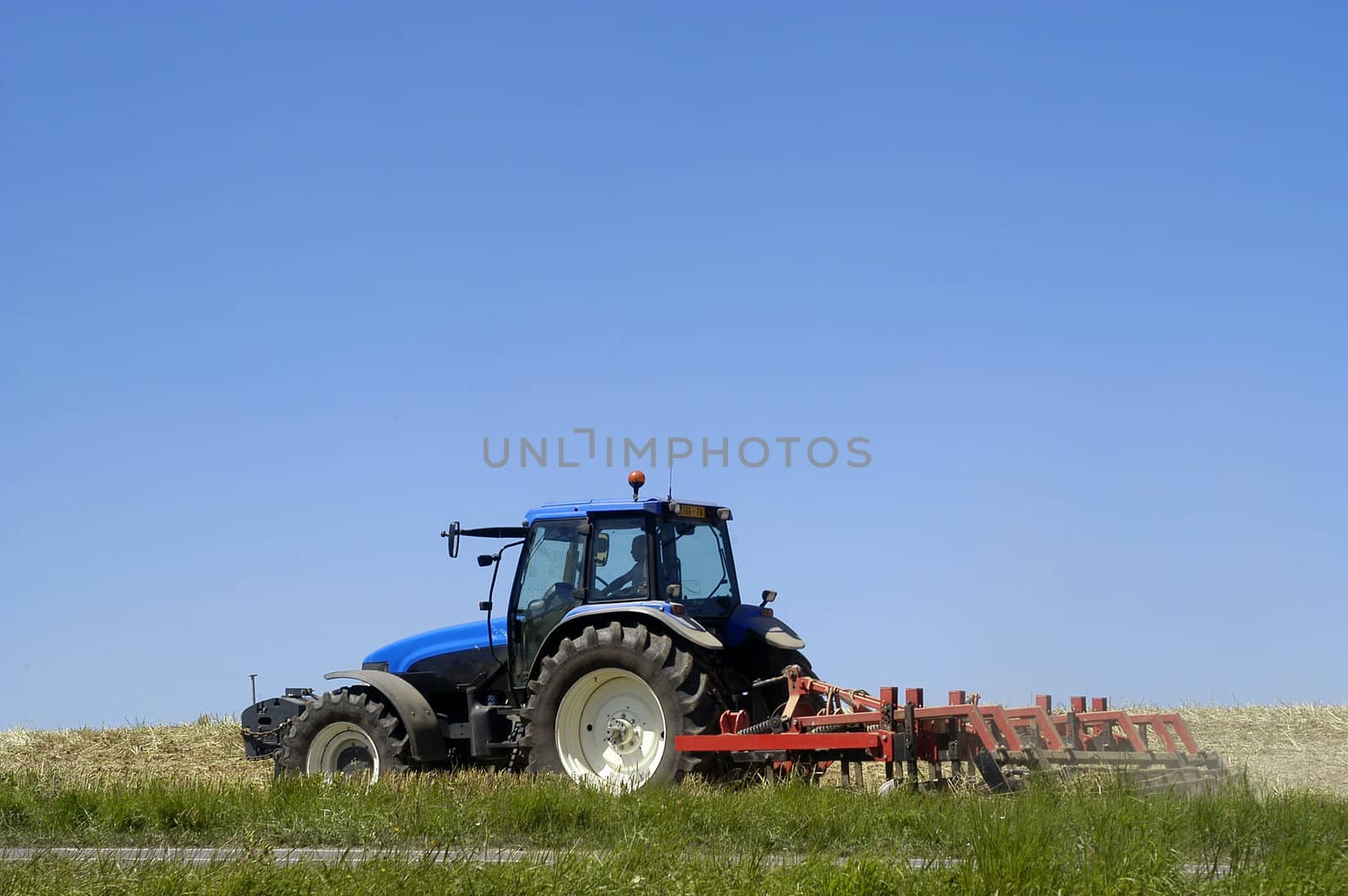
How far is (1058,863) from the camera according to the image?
6855mm

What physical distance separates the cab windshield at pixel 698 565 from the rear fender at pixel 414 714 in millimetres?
2686

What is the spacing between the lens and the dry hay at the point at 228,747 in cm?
1506

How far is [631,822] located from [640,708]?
277 centimetres

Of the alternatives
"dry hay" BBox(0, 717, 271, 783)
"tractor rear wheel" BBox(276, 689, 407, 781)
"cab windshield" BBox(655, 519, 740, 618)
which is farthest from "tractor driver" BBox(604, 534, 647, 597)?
"dry hay" BBox(0, 717, 271, 783)

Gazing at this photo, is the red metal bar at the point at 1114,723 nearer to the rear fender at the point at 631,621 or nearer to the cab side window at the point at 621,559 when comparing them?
the rear fender at the point at 631,621

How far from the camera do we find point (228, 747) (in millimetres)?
17859

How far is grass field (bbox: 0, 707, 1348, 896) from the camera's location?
21.7 feet

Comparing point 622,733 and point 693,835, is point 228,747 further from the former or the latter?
point 693,835

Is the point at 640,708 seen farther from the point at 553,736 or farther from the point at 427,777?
the point at 427,777

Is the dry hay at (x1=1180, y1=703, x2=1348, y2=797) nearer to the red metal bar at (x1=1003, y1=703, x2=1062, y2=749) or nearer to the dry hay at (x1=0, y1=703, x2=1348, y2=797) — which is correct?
the dry hay at (x1=0, y1=703, x2=1348, y2=797)

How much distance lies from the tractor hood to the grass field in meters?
1.90

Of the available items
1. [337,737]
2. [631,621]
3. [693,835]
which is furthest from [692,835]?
[337,737]

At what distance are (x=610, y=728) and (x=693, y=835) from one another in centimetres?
326

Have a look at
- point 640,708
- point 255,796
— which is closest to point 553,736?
point 640,708
